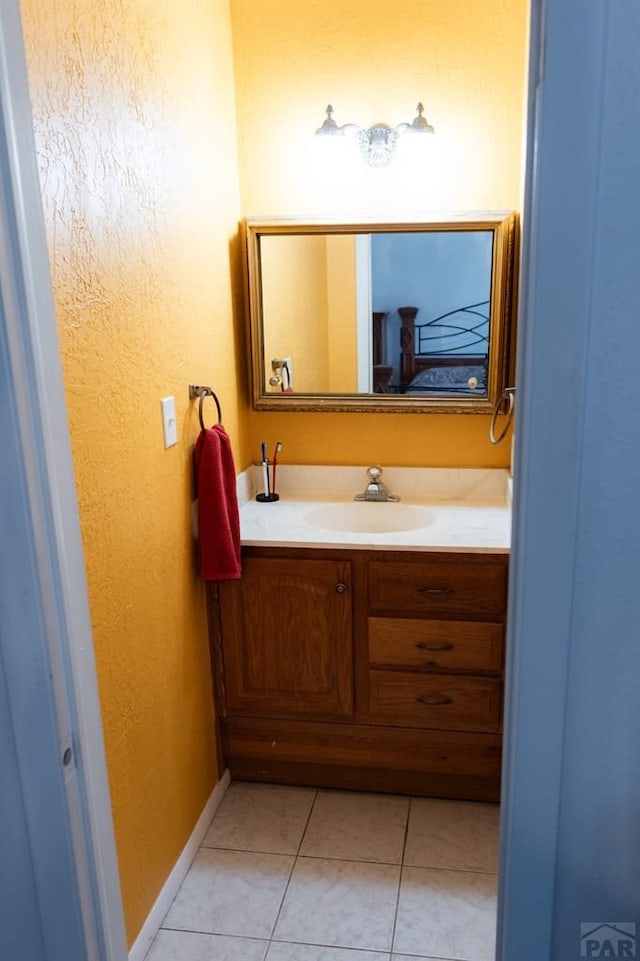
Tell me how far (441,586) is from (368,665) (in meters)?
0.33

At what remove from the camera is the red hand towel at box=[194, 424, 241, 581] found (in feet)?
6.70

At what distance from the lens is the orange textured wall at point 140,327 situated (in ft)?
4.63

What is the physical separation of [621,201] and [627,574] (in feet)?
1.13

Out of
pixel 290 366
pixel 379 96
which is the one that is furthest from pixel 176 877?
pixel 379 96

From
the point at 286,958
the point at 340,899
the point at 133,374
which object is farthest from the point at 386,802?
the point at 133,374

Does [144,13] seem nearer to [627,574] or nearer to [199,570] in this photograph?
[199,570]

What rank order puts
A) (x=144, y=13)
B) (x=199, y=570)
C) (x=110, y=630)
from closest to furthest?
1. (x=110, y=630)
2. (x=144, y=13)
3. (x=199, y=570)

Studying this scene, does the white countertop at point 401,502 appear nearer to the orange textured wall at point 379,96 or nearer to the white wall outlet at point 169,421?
the orange textured wall at point 379,96

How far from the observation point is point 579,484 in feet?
2.42

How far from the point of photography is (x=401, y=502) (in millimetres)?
2549

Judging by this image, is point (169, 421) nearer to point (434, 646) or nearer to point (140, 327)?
point (140, 327)

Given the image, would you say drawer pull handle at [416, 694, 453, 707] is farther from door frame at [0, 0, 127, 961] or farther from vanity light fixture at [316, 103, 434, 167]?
vanity light fixture at [316, 103, 434, 167]

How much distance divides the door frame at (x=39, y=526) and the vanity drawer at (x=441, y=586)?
1.10m

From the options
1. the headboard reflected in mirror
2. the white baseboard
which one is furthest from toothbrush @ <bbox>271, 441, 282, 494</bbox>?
the white baseboard
